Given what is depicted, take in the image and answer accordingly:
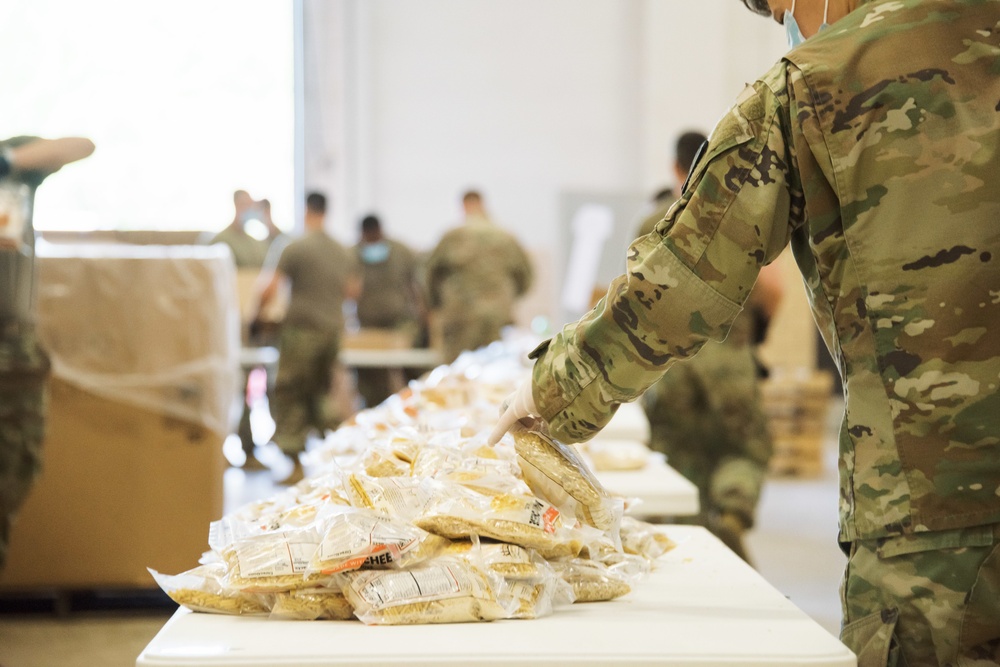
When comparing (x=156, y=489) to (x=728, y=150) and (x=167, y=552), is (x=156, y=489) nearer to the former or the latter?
(x=167, y=552)

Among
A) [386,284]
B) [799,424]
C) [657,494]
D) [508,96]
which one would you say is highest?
[508,96]

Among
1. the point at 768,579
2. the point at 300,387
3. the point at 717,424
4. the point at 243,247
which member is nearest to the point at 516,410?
the point at 717,424

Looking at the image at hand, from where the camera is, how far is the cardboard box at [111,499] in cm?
352

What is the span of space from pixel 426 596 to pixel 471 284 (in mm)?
5682

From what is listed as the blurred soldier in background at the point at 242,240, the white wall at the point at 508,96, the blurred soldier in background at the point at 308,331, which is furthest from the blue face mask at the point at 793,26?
the white wall at the point at 508,96

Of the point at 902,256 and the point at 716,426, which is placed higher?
the point at 902,256

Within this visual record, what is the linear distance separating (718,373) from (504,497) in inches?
101

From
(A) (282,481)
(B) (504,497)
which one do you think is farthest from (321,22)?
(B) (504,497)

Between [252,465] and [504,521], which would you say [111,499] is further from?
[252,465]

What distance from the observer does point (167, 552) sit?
360 centimetres

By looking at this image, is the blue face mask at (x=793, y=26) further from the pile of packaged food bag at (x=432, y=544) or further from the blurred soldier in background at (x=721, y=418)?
the blurred soldier in background at (x=721, y=418)

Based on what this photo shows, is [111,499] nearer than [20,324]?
No

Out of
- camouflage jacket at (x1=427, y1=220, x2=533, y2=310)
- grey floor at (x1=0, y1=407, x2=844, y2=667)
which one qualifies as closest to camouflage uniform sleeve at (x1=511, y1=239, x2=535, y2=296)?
camouflage jacket at (x1=427, y1=220, x2=533, y2=310)

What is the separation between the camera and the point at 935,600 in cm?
116
